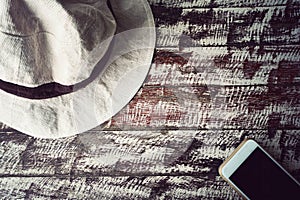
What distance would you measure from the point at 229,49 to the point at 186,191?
281mm

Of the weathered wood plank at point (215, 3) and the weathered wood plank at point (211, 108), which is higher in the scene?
the weathered wood plank at point (215, 3)

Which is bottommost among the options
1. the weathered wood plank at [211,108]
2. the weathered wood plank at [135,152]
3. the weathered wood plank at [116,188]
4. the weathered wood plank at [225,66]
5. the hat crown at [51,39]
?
the weathered wood plank at [116,188]

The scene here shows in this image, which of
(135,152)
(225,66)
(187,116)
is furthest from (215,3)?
(135,152)

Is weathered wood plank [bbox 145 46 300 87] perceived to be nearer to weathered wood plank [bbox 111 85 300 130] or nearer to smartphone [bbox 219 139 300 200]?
weathered wood plank [bbox 111 85 300 130]

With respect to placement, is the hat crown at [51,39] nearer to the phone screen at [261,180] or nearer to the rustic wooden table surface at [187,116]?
the rustic wooden table surface at [187,116]

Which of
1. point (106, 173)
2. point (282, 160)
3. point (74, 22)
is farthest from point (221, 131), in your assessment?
point (74, 22)

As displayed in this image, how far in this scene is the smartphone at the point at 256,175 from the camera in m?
0.69

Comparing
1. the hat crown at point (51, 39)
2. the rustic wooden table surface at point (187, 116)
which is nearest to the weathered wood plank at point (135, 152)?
the rustic wooden table surface at point (187, 116)

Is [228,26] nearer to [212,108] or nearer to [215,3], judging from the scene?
[215,3]

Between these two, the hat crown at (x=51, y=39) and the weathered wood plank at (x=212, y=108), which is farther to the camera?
the weathered wood plank at (x=212, y=108)

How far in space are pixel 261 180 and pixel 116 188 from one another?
267 millimetres

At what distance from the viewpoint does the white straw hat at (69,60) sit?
21.9 inches

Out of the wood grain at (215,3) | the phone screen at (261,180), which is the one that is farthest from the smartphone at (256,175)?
the wood grain at (215,3)

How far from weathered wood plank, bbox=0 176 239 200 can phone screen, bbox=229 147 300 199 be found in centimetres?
4
